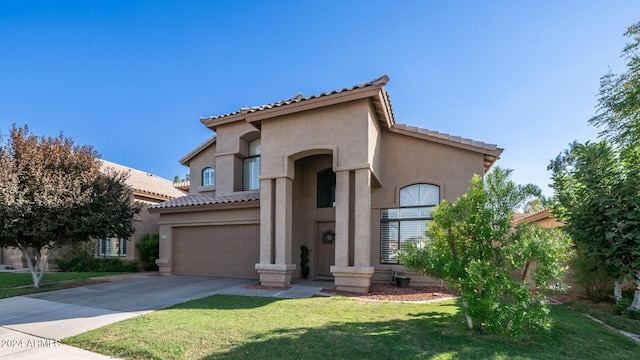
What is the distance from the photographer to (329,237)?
13.6m

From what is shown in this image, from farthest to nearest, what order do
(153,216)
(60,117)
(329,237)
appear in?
(153,216) < (60,117) < (329,237)

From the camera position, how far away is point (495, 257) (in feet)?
19.0

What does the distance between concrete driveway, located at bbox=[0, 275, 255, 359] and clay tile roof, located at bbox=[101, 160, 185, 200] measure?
9.88 metres

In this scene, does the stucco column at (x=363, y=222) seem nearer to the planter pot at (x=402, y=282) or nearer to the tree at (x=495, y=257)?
the planter pot at (x=402, y=282)

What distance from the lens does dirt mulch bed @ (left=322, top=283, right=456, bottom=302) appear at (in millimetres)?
9320

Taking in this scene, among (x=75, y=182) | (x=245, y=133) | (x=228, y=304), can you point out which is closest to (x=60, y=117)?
(x=75, y=182)

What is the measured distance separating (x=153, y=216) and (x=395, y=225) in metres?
14.9

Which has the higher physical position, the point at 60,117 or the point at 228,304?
the point at 60,117

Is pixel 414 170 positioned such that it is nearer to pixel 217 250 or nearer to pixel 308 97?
pixel 308 97

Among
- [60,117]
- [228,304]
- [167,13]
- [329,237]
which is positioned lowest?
[228,304]

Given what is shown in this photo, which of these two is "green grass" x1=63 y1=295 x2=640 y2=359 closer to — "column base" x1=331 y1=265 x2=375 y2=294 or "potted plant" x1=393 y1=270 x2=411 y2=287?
"column base" x1=331 y1=265 x2=375 y2=294

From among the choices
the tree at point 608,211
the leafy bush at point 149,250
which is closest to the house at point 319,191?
the leafy bush at point 149,250

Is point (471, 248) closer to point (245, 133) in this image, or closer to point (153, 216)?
point (245, 133)

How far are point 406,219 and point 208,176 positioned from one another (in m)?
11.0
